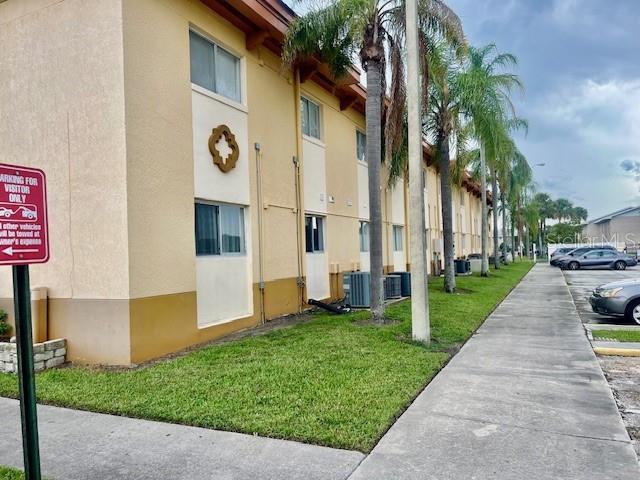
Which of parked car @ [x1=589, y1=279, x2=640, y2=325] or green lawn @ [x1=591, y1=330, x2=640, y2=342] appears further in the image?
parked car @ [x1=589, y1=279, x2=640, y2=325]

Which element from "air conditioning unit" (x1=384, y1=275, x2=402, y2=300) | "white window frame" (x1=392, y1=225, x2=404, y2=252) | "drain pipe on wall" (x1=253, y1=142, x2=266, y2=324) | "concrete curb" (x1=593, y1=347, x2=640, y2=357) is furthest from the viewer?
"white window frame" (x1=392, y1=225, x2=404, y2=252)

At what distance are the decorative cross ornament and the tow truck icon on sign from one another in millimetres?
6544

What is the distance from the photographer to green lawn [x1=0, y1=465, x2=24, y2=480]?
3.81 metres

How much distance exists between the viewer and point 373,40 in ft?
34.9

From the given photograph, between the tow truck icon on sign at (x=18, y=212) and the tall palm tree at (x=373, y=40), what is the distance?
793 cm

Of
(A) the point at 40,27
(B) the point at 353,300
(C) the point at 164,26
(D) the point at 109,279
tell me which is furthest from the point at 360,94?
(D) the point at 109,279

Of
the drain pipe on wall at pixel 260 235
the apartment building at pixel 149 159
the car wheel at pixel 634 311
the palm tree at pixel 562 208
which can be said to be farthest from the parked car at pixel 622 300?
the palm tree at pixel 562 208

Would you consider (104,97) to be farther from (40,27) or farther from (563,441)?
(563,441)

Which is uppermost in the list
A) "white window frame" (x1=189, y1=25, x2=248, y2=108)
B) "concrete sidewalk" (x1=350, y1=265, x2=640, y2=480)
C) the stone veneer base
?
"white window frame" (x1=189, y1=25, x2=248, y2=108)

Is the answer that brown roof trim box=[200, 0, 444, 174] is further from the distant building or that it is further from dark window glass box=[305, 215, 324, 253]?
the distant building

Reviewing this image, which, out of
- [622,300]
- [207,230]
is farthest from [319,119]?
[622,300]

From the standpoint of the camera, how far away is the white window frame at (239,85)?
9.44m

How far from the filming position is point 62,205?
8.06m

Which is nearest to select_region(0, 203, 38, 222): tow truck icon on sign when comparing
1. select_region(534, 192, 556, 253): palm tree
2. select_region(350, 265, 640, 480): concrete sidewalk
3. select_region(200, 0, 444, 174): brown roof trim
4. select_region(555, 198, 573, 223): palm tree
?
select_region(350, 265, 640, 480): concrete sidewalk
